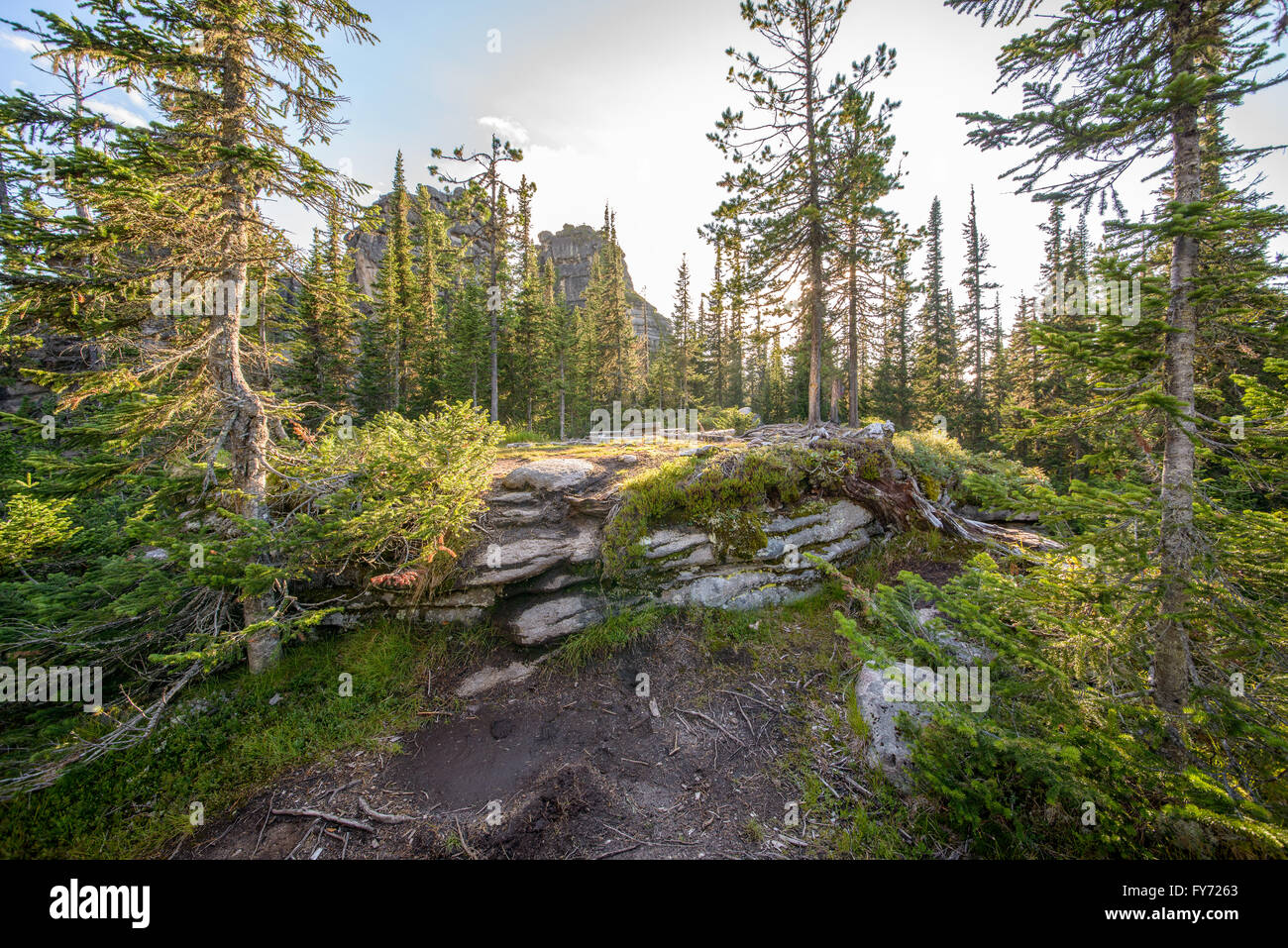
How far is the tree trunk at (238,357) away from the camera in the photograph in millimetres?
6383

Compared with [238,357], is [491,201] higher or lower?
higher

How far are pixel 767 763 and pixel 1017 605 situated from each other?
338cm

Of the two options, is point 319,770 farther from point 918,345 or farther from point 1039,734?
point 918,345

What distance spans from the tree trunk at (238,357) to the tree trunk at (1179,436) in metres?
11.1

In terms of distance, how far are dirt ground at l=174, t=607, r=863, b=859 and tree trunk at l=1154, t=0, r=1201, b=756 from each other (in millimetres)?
3097

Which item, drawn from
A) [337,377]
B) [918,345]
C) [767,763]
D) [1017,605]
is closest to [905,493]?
[1017,605]

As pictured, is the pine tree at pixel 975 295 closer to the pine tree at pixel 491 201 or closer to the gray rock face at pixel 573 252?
the pine tree at pixel 491 201

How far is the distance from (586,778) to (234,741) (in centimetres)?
537

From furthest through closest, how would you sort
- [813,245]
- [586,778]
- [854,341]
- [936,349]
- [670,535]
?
[936,349]
[854,341]
[813,245]
[670,535]
[586,778]

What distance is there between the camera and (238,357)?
673 centimetres

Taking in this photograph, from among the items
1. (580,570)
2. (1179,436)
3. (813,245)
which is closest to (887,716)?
(1179,436)

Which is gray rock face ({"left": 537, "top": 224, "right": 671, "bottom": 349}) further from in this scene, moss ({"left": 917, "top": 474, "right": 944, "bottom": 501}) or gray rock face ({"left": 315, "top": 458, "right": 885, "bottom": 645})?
gray rock face ({"left": 315, "top": 458, "right": 885, "bottom": 645})

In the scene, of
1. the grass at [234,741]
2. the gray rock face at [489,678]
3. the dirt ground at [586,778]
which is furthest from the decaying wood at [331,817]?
the gray rock face at [489,678]

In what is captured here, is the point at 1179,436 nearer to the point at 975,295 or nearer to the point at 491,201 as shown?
the point at 491,201
